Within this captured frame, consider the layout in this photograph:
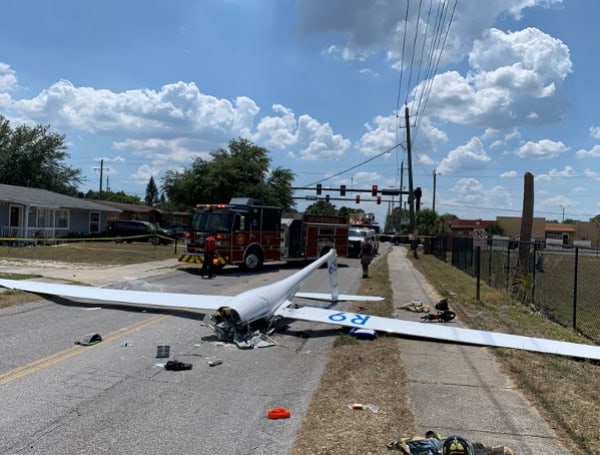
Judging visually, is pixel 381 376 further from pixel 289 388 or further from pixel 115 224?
pixel 115 224

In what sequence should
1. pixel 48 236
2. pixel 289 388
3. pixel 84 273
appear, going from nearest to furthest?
pixel 289 388
pixel 84 273
pixel 48 236

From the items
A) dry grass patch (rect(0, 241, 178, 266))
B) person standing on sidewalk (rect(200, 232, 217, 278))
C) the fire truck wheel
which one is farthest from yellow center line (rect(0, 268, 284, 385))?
dry grass patch (rect(0, 241, 178, 266))

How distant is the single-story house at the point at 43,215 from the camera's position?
32.9m

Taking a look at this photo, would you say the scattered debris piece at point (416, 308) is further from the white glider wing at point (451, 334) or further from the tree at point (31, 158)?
the tree at point (31, 158)

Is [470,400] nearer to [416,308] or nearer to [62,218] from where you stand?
[416,308]

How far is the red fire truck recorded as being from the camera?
21422 millimetres

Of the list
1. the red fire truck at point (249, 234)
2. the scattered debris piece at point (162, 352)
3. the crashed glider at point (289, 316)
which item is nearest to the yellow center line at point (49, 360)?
the scattered debris piece at point (162, 352)

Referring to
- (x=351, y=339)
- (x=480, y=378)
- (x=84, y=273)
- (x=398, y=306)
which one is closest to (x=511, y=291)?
(x=398, y=306)

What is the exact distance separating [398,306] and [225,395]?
835cm

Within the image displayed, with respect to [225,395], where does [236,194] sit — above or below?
above

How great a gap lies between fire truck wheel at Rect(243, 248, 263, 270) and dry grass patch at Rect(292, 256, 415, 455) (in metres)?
13.4

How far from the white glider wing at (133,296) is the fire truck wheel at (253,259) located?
9.89 metres

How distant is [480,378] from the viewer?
23.1ft

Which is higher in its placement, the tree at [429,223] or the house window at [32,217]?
the tree at [429,223]
